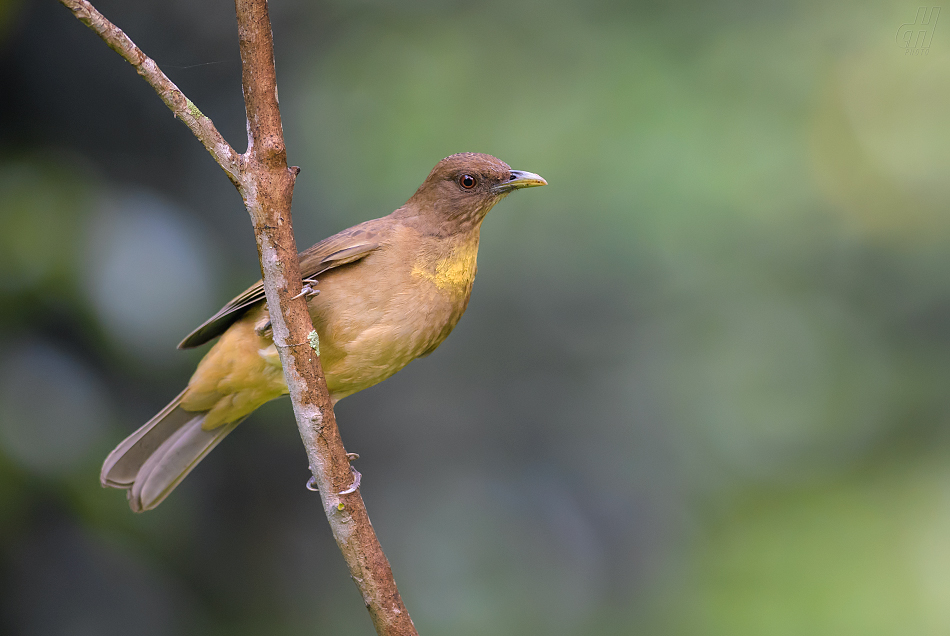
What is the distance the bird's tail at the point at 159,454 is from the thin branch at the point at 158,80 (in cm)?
144

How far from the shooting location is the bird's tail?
10.7 feet

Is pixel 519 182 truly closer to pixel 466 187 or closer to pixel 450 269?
pixel 466 187

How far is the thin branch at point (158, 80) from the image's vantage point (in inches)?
75.7

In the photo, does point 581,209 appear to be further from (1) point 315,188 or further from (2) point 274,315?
(2) point 274,315

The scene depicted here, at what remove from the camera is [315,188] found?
15.8 ft

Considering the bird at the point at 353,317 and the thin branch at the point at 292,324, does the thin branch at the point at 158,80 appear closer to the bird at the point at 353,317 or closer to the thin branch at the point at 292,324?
the thin branch at the point at 292,324

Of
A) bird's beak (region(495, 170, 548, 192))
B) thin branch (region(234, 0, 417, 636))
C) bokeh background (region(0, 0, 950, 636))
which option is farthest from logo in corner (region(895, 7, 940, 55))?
thin branch (region(234, 0, 417, 636))

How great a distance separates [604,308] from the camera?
5.29 meters

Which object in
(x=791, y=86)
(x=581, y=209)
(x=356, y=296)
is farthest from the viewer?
(x=791, y=86)

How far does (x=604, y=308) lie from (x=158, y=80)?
3648 mm

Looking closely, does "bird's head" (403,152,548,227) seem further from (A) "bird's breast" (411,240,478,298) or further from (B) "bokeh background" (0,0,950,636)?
(B) "bokeh background" (0,0,950,636)

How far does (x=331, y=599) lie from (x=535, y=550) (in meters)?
1.19

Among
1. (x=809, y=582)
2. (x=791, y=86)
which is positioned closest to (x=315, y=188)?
(x=791, y=86)

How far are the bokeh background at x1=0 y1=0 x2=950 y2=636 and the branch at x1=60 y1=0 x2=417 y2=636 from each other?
5.65ft
